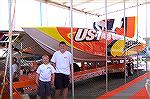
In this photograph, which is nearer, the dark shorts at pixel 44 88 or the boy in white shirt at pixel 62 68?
the dark shorts at pixel 44 88

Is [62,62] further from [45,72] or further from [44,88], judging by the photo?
[44,88]

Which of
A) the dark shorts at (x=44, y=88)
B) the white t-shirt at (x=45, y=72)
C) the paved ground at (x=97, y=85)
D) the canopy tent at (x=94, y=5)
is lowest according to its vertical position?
the paved ground at (x=97, y=85)

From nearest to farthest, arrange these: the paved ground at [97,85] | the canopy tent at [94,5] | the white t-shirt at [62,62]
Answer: the white t-shirt at [62,62], the paved ground at [97,85], the canopy tent at [94,5]

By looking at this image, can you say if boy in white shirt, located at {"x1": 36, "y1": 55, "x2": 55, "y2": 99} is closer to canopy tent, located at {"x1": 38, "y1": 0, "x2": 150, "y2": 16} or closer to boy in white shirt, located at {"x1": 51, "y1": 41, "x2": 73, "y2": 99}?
boy in white shirt, located at {"x1": 51, "y1": 41, "x2": 73, "y2": 99}

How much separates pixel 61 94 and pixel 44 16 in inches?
244

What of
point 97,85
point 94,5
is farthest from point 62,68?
point 94,5

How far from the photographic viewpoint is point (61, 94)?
703 cm

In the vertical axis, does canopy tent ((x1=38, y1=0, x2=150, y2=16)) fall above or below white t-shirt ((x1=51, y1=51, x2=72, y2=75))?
above

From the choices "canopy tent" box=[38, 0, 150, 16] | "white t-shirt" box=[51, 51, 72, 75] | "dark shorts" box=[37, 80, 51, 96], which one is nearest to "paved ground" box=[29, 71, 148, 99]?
"white t-shirt" box=[51, 51, 72, 75]

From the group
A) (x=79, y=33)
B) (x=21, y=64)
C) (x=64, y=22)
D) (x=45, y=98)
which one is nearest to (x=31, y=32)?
(x=21, y=64)

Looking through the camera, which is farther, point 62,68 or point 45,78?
point 62,68

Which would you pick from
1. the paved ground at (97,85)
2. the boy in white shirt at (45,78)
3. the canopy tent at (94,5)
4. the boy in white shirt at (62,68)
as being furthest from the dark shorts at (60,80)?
the canopy tent at (94,5)

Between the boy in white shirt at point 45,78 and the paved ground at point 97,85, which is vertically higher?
the boy in white shirt at point 45,78

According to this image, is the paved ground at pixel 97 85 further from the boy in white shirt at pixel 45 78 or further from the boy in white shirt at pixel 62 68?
the boy in white shirt at pixel 45 78
